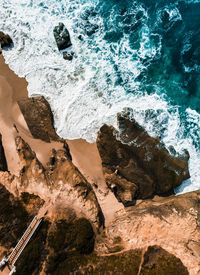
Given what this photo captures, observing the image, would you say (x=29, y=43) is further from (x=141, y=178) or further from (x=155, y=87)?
(x=141, y=178)

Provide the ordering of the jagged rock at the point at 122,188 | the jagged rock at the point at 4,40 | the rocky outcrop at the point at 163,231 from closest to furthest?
the rocky outcrop at the point at 163,231 → the jagged rock at the point at 122,188 → the jagged rock at the point at 4,40

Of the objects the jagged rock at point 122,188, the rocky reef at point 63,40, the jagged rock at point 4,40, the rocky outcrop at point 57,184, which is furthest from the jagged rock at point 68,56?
the jagged rock at point 122,188

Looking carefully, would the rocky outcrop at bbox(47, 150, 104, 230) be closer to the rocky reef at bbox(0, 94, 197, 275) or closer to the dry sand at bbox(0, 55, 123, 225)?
the rocky reef at bbox(0, 94, 197, 275)

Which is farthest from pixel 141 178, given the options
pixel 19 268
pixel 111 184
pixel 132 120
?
pixel 19 268

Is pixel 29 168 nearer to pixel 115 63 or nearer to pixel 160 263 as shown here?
pixel 160 263

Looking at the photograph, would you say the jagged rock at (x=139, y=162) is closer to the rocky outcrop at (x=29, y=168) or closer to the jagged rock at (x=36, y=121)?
the jagged rock at (x=36, y=121)

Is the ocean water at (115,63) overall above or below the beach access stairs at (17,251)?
above
